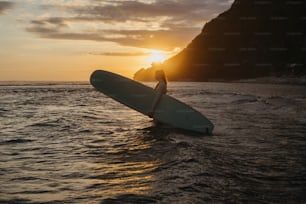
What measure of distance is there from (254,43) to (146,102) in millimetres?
97311

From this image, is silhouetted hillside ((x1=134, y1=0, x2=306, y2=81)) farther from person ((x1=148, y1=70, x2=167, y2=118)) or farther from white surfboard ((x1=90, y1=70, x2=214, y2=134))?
person ((x1=148, y1=70, x2=167, y2=118))

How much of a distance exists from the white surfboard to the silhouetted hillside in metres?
75.2

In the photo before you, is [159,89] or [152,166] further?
[159,89]

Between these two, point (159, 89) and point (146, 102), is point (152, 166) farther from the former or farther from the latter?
point (146, 102)

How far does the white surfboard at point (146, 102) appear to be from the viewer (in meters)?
12.3

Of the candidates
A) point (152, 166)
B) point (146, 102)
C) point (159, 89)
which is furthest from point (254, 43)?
point (152, 166)

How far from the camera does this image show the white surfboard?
1228 centimetres

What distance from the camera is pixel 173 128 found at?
491 inches

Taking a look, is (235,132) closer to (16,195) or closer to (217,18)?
(16,195)

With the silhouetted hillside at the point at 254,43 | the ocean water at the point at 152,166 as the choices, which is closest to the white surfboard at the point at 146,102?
the ocean water at the point at 152,166

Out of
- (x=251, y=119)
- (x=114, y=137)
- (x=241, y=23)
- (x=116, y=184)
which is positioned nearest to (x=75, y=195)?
(x=116, y=184)

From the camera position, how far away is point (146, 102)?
1412 cm

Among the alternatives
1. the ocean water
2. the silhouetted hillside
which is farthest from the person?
the silhouetted hillside

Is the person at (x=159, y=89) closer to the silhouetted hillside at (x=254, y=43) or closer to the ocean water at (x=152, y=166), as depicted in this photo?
the ocean water at (x=152, y=166)
